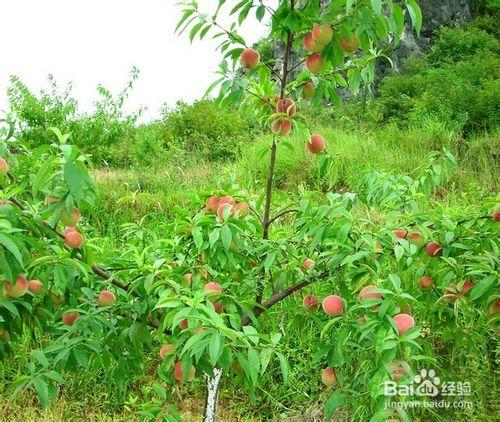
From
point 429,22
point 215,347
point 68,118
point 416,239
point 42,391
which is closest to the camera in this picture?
point 215,347

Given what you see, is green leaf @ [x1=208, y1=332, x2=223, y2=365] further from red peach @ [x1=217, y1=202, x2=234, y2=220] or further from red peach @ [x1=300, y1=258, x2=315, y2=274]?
red peach @ [x1=300, y1=258, x2=315, y2=274]

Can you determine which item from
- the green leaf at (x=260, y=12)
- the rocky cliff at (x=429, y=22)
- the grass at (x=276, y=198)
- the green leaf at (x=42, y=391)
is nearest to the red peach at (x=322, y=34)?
the green leaf at (x=260, y=12)

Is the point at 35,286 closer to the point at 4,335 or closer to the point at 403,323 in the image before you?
the point at 4,335

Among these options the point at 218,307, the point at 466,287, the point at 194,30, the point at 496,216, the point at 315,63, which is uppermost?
the point at 194,30

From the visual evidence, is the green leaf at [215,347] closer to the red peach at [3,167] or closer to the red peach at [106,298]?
the red peach at [106,298]

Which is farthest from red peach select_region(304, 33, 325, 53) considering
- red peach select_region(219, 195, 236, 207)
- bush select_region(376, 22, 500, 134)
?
bush select_region(376, 22, 500, 134)

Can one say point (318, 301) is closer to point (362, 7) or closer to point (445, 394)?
point (362, 7)

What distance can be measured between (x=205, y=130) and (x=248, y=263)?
736 centimetres

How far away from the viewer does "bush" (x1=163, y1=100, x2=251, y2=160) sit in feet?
27.0

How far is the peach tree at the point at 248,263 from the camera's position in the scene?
140 centimetres

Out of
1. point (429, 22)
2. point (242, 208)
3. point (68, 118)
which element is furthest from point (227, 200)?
point (429, 22)

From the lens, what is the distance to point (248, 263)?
Result: 1946 millimetres

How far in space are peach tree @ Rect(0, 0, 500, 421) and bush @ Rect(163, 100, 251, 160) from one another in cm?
611

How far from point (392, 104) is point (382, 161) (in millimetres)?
3497
